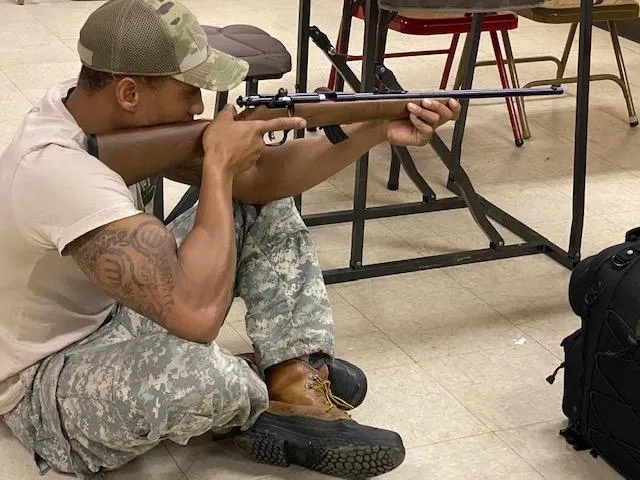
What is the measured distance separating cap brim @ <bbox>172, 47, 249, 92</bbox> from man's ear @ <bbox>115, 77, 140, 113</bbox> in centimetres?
7

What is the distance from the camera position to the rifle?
6.03 feet

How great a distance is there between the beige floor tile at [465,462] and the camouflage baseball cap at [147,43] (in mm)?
833

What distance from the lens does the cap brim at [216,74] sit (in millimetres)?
1834

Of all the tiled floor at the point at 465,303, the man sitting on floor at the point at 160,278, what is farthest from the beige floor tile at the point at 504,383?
the man sitting on floor at the point at 160,278

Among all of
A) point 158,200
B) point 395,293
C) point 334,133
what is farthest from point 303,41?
point 334,133

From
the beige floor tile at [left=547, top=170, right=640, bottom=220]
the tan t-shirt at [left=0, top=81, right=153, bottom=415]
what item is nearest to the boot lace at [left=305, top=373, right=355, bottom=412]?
the tan t-shirt at [left=0, top=81, right=153, bottom=415]

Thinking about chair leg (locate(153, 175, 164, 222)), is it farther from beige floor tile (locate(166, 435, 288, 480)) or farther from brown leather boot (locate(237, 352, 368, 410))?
beige floor tile (locate(166, 435, 288, 480))

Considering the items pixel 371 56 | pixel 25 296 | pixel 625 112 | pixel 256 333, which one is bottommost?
pixel 625 112

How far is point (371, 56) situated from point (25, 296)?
3.60ft

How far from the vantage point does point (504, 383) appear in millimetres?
2426

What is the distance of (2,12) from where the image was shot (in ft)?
16.7

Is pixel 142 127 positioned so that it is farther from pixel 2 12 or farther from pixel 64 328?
pixel 2 12

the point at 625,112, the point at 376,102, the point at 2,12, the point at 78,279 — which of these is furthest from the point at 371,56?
the point at 2,12

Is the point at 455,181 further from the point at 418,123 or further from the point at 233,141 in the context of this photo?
the point at 233,141
